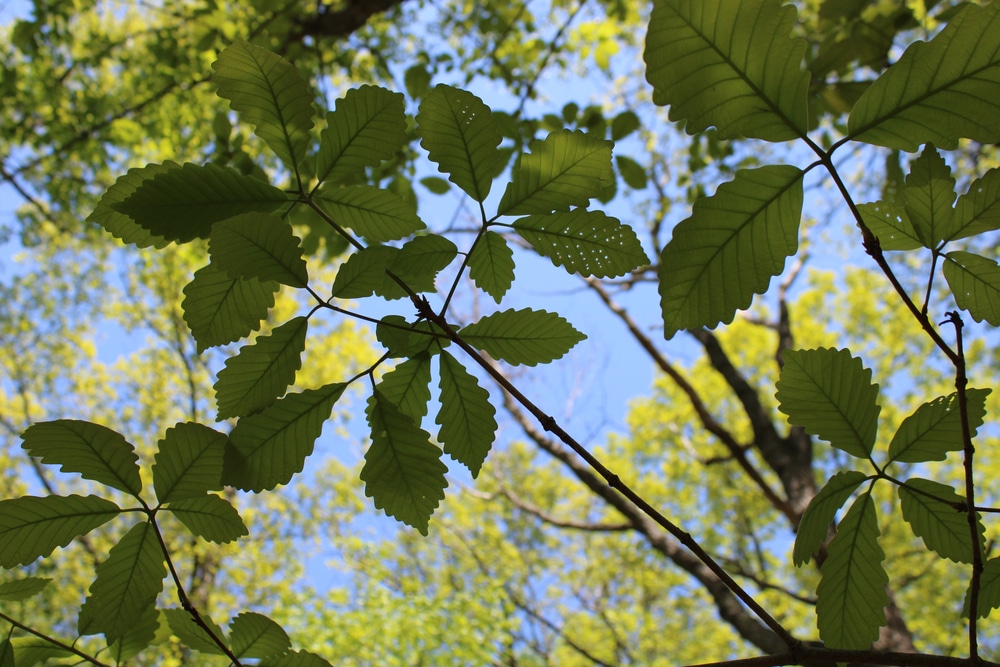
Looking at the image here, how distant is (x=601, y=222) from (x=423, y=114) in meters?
0.25

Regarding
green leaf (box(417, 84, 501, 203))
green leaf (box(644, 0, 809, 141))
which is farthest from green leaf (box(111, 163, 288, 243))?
green leaf (box(644, 0, 809, 141))

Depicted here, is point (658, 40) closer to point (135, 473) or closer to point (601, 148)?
point (601, 148)

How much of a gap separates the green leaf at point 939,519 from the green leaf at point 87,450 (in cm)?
92

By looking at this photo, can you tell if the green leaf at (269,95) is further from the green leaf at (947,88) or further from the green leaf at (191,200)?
the green leaf at (947,88)

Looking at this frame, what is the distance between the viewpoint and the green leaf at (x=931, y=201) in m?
0.66

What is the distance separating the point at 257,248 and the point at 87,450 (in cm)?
33

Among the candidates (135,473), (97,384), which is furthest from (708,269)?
Answer: (97,384)

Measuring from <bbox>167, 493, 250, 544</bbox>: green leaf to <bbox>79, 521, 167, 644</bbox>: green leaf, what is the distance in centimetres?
4

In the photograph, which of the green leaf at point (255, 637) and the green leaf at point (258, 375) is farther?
the green leaf at point (255, 637)

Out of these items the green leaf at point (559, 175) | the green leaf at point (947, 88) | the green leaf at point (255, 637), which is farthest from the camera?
the green leaf at point (255, 637)

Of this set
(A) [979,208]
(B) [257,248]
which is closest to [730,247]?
(A) [979,208]

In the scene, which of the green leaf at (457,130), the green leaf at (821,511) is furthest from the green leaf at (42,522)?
the green leaf at (821,511)

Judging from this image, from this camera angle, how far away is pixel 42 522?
28.0 inches

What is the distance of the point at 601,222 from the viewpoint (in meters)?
0.74
